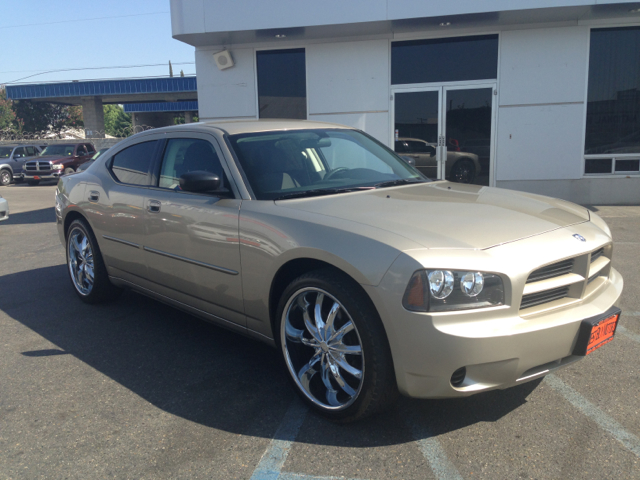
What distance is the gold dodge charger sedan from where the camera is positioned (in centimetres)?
247

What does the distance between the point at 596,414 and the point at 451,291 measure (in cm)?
126

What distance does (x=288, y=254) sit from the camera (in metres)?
2.97

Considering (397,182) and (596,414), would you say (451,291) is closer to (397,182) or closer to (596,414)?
(596,414)

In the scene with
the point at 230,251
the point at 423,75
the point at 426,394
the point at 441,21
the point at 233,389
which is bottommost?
the point at 233,389

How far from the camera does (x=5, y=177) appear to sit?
23.8 metres

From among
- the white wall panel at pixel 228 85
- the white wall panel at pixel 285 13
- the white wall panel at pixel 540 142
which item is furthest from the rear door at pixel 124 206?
the white wall panel at pixel 540 142

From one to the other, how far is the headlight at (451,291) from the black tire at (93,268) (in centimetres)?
340

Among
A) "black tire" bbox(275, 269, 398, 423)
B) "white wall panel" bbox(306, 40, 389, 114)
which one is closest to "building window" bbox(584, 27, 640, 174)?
"white wall panel" bbox(306, 40, 389, 114)

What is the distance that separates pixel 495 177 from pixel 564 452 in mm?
9750

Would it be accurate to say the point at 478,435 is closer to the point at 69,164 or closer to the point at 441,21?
the point at 441,21

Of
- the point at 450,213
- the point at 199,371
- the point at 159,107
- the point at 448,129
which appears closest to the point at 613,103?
the point at 448,129

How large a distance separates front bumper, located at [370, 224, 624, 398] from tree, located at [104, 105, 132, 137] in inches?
4414

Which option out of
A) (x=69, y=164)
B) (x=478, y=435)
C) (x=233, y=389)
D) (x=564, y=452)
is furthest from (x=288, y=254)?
(x=69, y=164)

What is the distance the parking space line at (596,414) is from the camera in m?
A: 2.65
